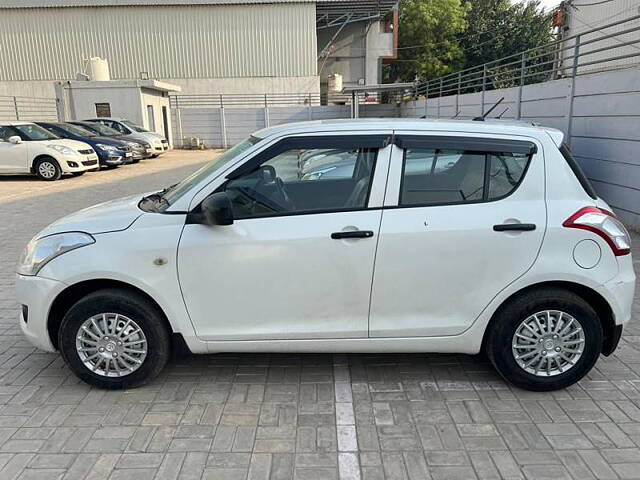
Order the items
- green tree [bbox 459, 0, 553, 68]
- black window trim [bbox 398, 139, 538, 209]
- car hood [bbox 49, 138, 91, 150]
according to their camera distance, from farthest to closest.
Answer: green tree [bbox 459, 0, 553, 68], car hood [bbox 49, 138, 91, 150], black window trim [bbox 398, 139, 538, 209]

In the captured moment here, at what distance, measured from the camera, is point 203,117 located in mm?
28922

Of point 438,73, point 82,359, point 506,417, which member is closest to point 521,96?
point 506,417

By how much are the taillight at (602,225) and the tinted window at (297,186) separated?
4.18ft

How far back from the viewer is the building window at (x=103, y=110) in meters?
24.2

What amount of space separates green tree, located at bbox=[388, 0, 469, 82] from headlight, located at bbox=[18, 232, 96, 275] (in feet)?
134

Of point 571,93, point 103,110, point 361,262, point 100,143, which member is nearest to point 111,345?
point 361,262

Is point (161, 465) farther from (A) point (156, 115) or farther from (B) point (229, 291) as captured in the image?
(A) point (156, 115)

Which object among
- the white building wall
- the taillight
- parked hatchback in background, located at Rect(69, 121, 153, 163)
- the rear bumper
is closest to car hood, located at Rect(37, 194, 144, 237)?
the taillight

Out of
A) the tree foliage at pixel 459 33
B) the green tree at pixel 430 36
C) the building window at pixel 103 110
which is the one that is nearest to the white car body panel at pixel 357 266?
the building window at pixel 103 110

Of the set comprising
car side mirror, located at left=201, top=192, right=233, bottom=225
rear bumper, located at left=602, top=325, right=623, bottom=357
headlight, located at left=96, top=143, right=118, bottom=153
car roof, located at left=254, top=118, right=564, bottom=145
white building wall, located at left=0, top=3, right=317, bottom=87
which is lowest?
rear bumper, located at left=602, top=325, right=623, bottom=357

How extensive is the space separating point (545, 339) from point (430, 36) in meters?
41.7

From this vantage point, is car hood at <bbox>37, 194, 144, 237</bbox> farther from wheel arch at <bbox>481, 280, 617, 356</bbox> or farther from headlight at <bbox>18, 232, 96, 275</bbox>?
wheel arch at <bbox>481, 280, 617, 356</bbox>

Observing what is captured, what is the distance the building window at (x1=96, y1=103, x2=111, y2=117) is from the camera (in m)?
24.2

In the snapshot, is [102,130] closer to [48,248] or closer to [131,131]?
[131,131]
